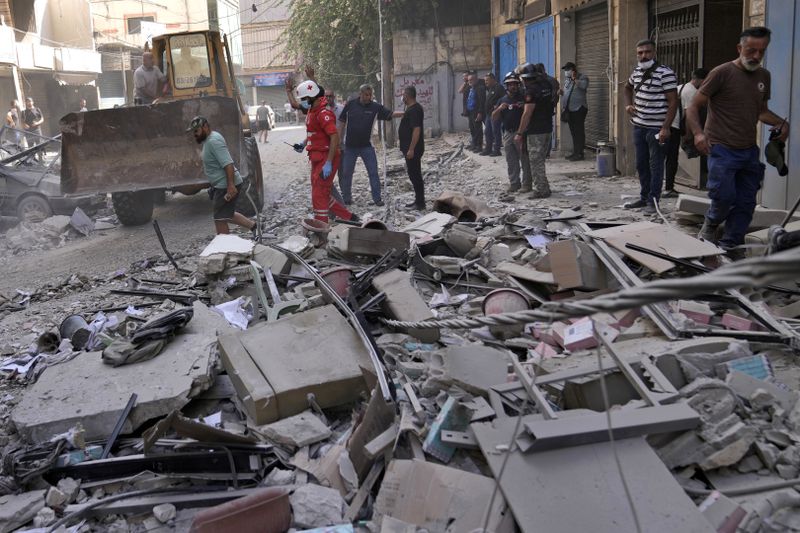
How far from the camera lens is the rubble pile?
3.02m

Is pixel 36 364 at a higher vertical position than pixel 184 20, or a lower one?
lower

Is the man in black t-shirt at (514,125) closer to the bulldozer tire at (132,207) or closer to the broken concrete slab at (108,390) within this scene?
the bulldozer tire at (132,207)

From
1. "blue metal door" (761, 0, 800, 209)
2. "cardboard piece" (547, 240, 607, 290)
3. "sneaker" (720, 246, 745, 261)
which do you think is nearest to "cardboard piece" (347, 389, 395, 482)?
"cardboard piece" (547, 240, 607, 290)

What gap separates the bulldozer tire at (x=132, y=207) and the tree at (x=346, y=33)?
13040 mm

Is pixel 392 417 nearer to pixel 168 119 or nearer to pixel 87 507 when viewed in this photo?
pixel 87 507

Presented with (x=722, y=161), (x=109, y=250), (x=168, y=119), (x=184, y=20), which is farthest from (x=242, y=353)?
(x=184, y=20)

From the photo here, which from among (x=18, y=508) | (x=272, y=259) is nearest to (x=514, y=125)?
(x=272, y=259)

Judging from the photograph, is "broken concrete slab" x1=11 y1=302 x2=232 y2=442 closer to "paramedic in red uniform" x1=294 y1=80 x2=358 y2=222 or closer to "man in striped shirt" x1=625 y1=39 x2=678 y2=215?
"paramedic in red uniform" x1=294 y1=80 x2=358 y2=222

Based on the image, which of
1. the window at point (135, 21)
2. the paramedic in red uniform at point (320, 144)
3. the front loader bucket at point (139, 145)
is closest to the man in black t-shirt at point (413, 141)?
the paramedic in red uniform at point (320, 144)

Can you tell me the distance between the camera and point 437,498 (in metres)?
3.13

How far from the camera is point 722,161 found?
239 inches

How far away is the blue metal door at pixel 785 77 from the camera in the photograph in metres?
7.02

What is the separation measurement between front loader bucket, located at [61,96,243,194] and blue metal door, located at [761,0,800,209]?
260 inches

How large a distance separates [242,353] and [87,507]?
4.49 ft
